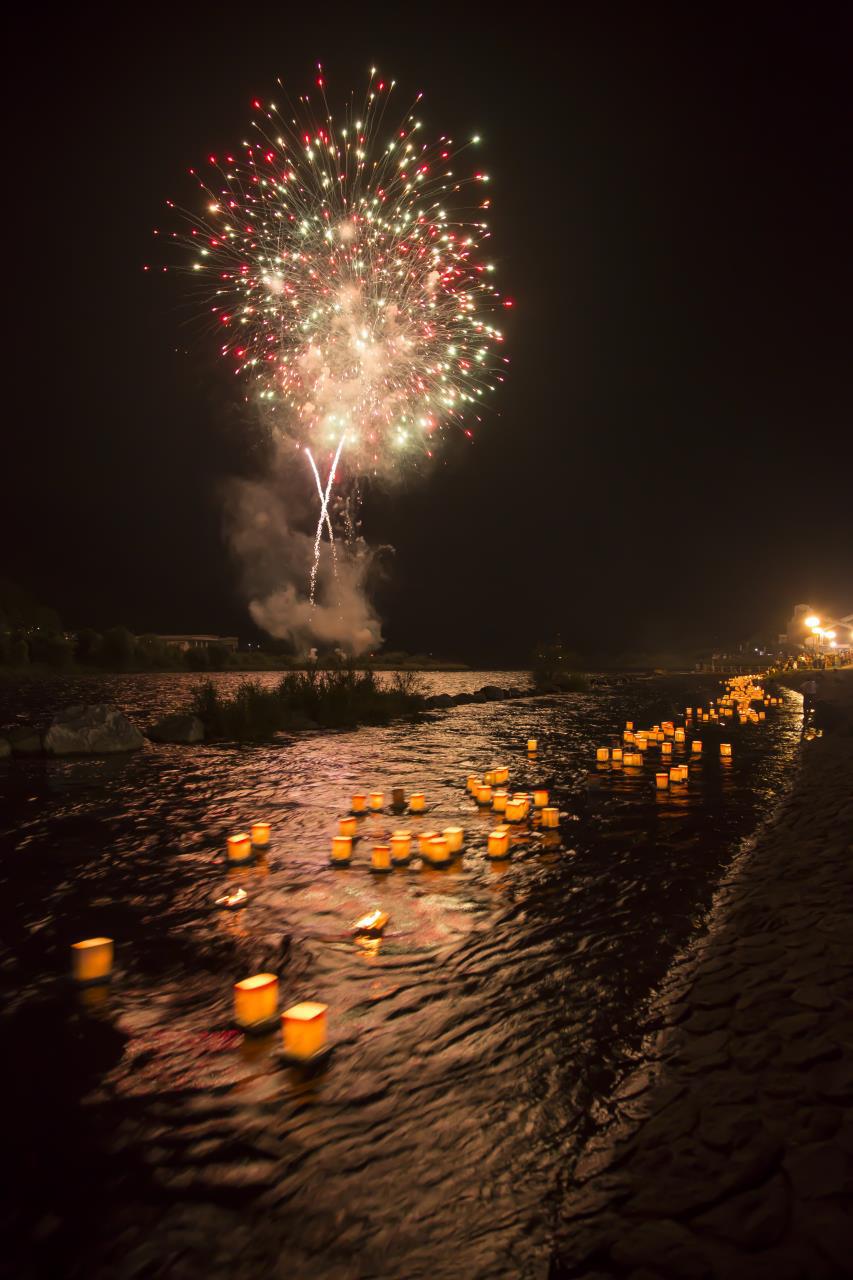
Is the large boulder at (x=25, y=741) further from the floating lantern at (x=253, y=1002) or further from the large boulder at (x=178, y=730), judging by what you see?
the floating lantern at (x=253, y=1002)

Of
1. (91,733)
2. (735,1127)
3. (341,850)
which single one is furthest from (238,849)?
(91,733)

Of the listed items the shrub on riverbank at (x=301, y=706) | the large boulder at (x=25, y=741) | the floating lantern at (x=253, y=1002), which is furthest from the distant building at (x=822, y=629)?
the floating lantern at (x=253, y=1002)

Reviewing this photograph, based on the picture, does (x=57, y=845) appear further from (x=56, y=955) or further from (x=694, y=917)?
(x=694, y=917)

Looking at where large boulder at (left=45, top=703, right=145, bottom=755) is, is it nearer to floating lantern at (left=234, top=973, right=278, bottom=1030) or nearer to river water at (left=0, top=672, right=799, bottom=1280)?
river water at (left=0, top=672, right=799, bottom=1280)

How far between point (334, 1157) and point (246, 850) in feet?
17.9

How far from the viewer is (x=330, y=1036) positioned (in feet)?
14.8

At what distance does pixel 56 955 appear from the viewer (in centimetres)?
580

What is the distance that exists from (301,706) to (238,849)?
59.7 feet

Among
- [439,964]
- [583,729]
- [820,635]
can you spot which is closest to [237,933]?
[439,964]

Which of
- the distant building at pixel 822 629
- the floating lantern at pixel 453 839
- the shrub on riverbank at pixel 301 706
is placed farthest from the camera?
the distant building at pixel 822 629

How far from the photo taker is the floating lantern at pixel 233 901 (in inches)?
273

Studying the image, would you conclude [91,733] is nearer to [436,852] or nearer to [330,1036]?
[436,852]

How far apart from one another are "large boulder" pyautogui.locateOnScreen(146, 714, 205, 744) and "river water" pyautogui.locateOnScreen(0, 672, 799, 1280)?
10.2 metres

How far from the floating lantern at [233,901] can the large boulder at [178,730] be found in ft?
48.3
